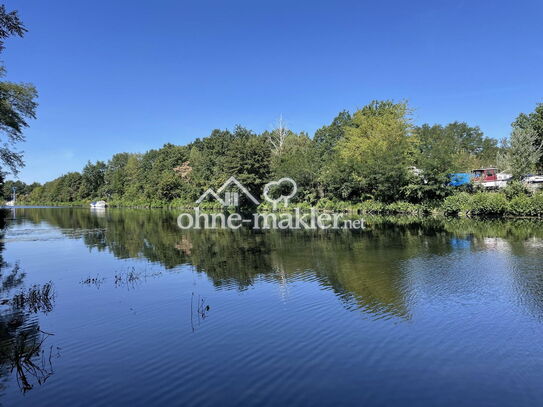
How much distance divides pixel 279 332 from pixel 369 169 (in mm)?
41440

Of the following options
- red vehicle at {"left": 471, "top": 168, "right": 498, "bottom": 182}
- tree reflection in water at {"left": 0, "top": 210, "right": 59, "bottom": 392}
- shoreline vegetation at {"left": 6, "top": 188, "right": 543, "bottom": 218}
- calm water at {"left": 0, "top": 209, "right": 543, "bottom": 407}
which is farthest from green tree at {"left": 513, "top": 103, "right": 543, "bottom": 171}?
tree reflection in water at {"left": 0, "top": 210, "right": 59, "bottom": 392}

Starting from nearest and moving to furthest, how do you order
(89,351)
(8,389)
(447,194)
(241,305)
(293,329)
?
(8,389)
(89,351)
(293,329)
(241,305)
(447,194)

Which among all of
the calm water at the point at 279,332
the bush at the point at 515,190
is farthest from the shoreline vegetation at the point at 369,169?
the calm water at the point at 279,332

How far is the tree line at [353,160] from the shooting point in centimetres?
4327

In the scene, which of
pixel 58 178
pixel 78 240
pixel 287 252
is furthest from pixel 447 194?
pixel 58 178

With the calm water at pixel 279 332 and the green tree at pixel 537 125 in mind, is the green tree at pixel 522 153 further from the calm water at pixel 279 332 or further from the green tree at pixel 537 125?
the calm water at pixel 279 332

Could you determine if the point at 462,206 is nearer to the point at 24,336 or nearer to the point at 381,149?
the point at 381,149

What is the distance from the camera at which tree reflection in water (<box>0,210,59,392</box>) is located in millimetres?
6840

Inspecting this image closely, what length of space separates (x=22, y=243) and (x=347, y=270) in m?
23.5

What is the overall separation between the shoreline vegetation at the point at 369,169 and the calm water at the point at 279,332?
19215 millimetres

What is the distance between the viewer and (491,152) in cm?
9456

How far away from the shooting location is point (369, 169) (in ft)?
155

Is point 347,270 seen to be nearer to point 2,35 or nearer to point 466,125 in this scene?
point 2,35

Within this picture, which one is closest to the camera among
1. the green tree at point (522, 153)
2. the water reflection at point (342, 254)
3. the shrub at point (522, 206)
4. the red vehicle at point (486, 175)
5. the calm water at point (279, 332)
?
the calm water at point (279, 332)
